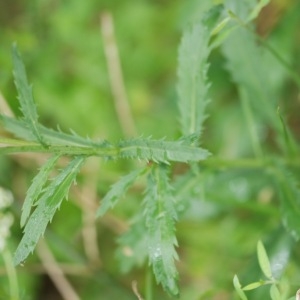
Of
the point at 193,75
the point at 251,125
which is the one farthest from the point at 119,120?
the point at 193,75

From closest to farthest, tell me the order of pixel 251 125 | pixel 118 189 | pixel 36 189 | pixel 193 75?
pixel 36 189, pixel 118 189, pixel 193 75, pixel 251 125

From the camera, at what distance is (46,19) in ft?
7.80

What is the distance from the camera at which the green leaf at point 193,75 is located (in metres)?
1.26

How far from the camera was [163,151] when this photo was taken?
104 centimetres

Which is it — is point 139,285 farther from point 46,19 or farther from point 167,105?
point 46,19

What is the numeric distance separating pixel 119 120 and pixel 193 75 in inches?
38.1

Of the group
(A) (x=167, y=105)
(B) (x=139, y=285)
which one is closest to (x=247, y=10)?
(A) (x=167, y=105)

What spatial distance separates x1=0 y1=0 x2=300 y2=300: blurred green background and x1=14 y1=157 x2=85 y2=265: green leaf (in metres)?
0.69

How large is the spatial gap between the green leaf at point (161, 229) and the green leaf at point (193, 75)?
19 centimetres

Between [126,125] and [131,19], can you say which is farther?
[131,19]

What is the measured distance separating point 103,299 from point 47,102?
772 mm

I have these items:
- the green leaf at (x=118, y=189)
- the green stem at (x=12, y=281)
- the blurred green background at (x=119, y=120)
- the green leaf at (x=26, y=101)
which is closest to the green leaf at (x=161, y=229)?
the green leaf at (x=118, y=189)

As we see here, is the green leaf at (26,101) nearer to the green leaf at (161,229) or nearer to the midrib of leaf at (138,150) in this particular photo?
the midrib of leaf at (138,150)

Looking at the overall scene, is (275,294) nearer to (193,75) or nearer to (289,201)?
(289,201)
